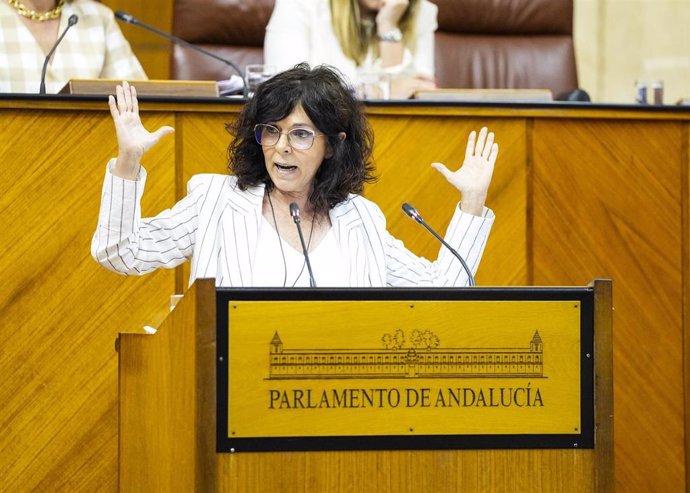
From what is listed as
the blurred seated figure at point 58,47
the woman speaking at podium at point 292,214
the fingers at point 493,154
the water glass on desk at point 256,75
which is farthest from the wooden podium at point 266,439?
the blurred seated figure at point 58,47

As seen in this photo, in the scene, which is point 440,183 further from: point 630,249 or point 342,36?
point 342,36

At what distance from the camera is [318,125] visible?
2.35 m

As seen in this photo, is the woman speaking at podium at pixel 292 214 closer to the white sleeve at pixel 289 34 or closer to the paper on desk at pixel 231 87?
the paper on desk at pixel 231 87

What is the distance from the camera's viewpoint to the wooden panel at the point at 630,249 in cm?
296

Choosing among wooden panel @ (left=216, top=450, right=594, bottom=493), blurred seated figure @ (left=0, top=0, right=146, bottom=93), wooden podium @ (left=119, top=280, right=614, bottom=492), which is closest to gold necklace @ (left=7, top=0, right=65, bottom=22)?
blurred seated figure @ (left=0, top=0, right=146, bottom=93)

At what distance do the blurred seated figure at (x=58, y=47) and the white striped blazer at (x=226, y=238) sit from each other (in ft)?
4.32

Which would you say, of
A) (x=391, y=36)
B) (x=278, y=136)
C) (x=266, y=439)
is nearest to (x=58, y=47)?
(x=391, y=36)

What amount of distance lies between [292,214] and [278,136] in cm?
20

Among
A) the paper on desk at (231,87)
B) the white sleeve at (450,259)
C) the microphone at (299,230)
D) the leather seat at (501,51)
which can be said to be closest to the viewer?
the microphone at (299,230)

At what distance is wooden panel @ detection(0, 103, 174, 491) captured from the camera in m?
2.71

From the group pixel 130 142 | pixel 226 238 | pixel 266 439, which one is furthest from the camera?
pixel 226 238

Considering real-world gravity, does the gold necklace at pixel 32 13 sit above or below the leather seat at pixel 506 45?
below

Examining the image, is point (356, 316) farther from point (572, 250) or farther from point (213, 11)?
point (213, 11)

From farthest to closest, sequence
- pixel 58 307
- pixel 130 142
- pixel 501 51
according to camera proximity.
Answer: pixel 501 51
pixel 58 307
pixel 130 142
